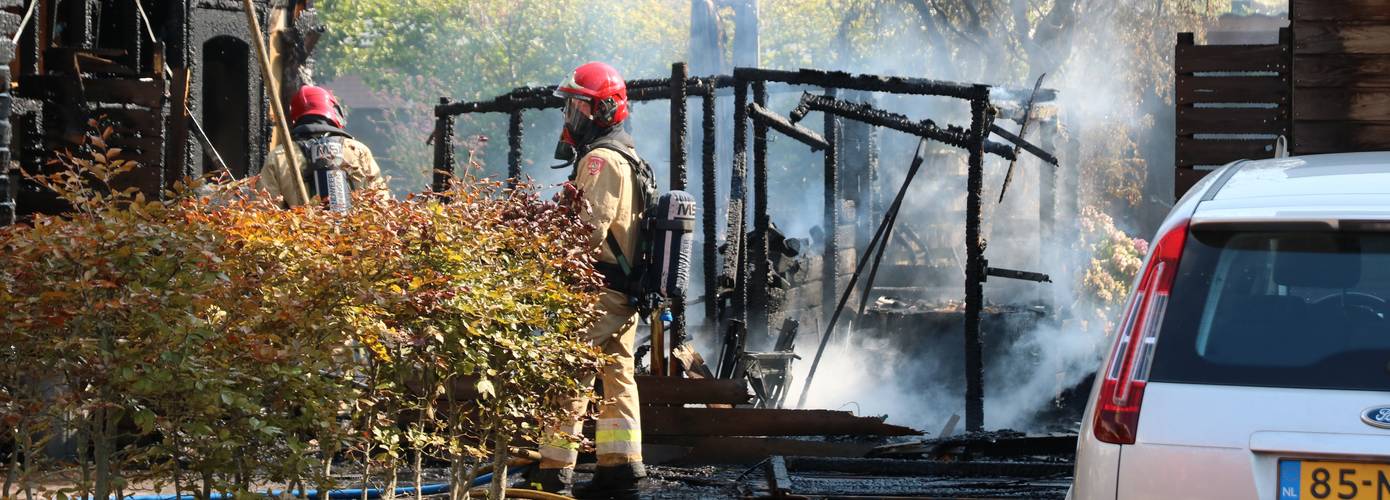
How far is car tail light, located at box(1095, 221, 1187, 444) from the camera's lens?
3.53m

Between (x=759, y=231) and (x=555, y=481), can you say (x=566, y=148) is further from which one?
(x=759, y=231)

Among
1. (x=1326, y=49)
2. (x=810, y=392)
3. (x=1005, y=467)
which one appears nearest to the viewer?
(x=1005, y=467)

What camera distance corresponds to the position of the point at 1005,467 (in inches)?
303

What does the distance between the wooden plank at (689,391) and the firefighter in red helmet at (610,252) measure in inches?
44.5

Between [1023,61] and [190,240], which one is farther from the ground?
[1023,61]

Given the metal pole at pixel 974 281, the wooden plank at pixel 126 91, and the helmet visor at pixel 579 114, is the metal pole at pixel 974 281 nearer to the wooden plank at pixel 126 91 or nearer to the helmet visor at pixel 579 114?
the helmet visor at pixel 579 114

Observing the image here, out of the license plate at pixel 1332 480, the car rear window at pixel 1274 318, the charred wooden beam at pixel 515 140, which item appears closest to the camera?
the license plate at pixel 1332 480

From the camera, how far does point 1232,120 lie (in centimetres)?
873

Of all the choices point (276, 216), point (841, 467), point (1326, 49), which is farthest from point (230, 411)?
point (1326, 49)

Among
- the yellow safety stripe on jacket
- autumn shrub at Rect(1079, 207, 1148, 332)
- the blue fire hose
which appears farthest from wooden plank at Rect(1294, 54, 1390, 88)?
autumn shrub at Rect(1079, 207, 1148, 332)

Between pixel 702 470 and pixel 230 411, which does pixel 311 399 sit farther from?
pixel 702 470

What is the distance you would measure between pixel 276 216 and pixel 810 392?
31.9 feet

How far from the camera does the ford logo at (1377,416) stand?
331 centimetres

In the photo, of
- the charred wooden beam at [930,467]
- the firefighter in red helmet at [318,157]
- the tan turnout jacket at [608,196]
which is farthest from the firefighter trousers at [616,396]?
the firefighter in red helmet at [318,157]
